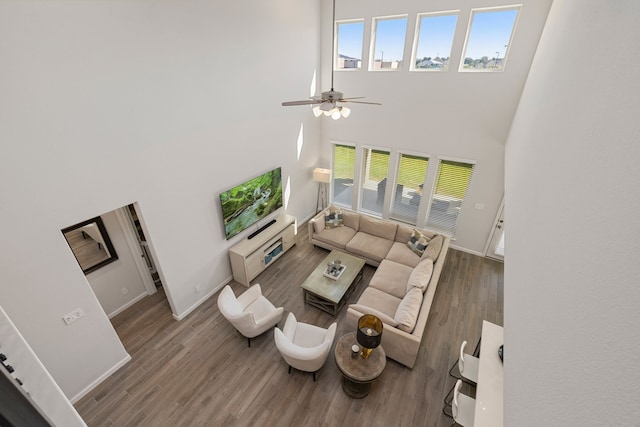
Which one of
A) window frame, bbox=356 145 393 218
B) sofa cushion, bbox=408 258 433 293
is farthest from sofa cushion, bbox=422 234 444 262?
window frame, bbox=356 145 393 218

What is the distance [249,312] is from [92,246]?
3.06 meters

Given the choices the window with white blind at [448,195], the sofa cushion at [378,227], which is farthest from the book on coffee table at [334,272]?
the window with white blind at [448,195]

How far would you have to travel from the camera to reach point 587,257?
35.1 inches

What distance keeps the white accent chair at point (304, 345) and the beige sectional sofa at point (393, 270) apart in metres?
0.58

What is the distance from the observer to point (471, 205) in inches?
252

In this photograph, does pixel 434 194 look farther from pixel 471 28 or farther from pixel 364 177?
pixel 471 28

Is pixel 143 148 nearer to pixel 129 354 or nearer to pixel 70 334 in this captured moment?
pixel 70 334

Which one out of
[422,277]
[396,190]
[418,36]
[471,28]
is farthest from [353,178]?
[471,28]

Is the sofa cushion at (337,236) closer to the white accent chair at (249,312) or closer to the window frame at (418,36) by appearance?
the white accent chair at (249,312)

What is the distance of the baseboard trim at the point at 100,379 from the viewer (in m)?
3.80

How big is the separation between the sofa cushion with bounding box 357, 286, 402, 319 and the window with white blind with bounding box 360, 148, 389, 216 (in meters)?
3.32

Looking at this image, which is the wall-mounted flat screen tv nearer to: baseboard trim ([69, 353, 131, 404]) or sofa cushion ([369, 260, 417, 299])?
baseboard trim ([69, 353, 131, 404])

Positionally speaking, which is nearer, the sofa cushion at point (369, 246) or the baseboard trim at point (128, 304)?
the baseboard trim at point (128, 304)

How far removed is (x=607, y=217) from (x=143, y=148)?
4.49 meters
